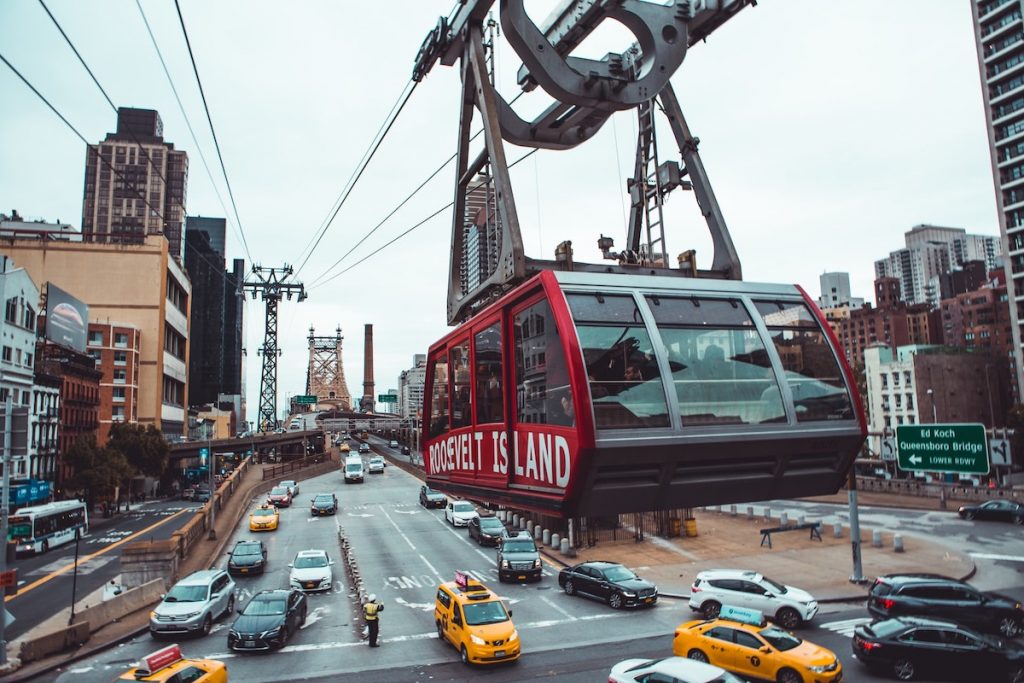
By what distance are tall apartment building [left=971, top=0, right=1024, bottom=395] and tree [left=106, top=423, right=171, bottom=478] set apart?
88713mm

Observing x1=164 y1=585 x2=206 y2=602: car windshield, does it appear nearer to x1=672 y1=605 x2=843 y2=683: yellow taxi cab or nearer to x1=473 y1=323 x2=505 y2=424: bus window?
x1=672 y1=605 x2=843 y2=683: yellow taxi cab

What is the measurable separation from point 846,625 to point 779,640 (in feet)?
18.5

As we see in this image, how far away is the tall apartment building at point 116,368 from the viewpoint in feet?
223

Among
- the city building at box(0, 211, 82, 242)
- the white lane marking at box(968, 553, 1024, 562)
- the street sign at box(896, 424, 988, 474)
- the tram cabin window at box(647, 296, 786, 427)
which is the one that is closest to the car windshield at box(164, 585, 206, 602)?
the tram cabin window at box(647, 296, 786, 427)

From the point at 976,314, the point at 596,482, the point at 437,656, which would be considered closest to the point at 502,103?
the point at 596,482

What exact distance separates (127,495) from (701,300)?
62666 millimetres

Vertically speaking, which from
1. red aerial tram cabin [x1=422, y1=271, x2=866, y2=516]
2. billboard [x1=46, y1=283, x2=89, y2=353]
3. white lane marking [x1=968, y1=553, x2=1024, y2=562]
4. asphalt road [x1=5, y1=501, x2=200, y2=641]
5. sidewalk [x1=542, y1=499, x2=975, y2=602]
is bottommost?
asphalt road [x1=5, y1=501, x2=200, y2=641]

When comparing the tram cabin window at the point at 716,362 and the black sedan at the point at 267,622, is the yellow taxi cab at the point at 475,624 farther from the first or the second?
the tram cabin window at the point at 716,362

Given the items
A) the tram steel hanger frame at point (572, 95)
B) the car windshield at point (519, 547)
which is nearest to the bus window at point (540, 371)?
the tram steel hanger frame at point (572, 95)

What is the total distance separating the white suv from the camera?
62.2 feet

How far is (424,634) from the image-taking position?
1952cm

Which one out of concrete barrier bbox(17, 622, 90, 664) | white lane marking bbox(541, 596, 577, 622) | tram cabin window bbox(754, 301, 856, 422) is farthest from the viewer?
white lane marking bbox(541, 596, 577, 622)

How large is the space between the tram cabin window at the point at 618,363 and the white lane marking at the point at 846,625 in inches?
646

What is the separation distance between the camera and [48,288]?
184ft
